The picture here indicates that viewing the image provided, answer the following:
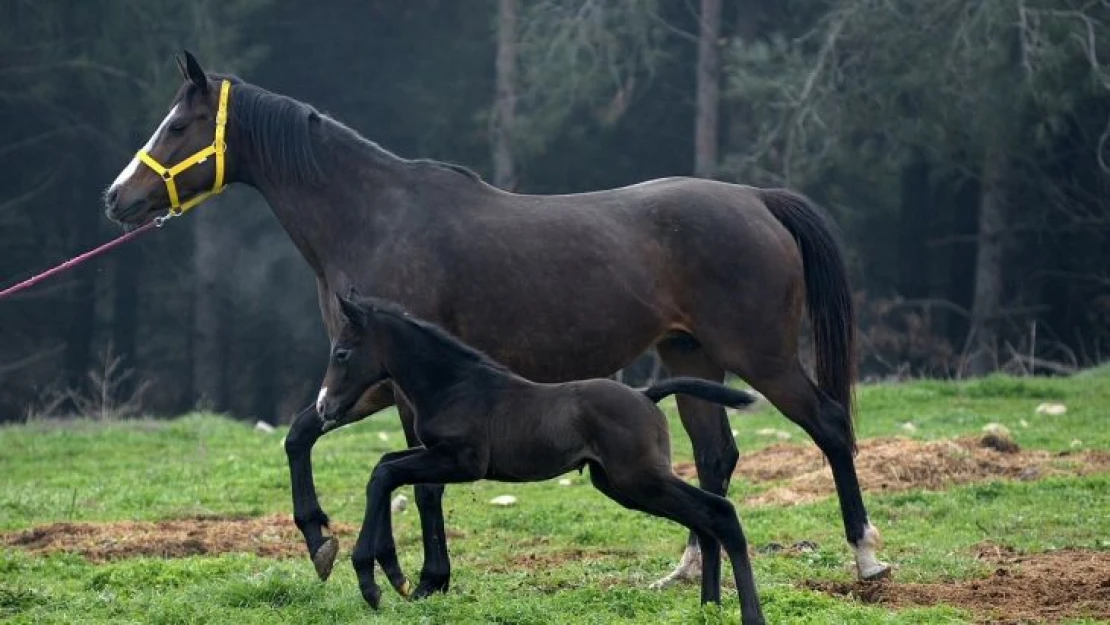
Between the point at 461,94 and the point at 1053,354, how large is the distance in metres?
10.8

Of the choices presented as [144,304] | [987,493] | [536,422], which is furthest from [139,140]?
[536,422]

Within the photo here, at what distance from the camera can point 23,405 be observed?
26328 mm

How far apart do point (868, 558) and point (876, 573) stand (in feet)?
0.33

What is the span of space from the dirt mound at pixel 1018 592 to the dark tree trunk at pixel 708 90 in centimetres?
1793

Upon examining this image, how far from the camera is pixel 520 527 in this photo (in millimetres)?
10688

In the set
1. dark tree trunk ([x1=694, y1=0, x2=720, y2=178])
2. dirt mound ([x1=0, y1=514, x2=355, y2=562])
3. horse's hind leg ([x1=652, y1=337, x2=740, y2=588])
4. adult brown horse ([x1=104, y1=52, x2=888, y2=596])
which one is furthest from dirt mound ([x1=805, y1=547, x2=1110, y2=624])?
dark tree trunk ([x1=694, y1=0, x2=720, y2=178])

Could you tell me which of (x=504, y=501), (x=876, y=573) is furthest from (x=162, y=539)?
(x=876, y=573)

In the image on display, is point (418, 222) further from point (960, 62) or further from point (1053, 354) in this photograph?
point (1053, 354)

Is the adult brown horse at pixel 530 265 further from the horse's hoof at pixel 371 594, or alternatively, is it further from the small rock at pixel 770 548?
the small rock at pixel 770 548

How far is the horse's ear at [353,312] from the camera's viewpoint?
7.53 metres

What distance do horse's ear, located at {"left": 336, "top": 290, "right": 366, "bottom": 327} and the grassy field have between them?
1.31 meters

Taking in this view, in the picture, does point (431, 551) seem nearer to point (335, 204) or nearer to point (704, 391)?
point (704, 391)

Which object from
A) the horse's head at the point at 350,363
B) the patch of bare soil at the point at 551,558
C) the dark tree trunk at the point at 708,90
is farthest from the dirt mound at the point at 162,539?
the dark tree trunk at the point at 708,90

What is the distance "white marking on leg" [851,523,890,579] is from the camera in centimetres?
829
